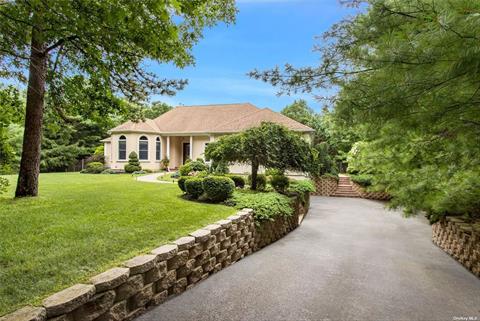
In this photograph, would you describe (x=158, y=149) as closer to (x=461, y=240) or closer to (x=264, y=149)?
(x=264, y=149)

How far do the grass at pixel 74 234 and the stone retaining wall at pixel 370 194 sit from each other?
47.7 ft

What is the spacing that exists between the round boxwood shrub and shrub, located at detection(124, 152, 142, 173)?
14.3 m

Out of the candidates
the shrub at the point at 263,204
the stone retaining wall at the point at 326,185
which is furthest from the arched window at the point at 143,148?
the shrub at the point at 263,204

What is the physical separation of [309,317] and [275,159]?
6.68 m

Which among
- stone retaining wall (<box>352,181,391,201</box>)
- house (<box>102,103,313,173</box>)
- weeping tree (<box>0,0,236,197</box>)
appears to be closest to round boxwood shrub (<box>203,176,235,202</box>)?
weeping tree (<box>0,0,236,197</box>)

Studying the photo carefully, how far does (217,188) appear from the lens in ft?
27.5

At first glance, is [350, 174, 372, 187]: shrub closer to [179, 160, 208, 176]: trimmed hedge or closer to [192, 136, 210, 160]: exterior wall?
[179, 160, 208, 176]: trimmed hedge

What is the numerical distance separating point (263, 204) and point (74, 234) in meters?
4.73

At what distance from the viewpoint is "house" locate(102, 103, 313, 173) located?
70.8ft

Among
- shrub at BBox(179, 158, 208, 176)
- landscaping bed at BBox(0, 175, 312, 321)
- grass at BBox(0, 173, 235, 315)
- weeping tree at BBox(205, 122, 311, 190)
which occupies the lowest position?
landscaping bed at BBox(0, 175, 312, 321)

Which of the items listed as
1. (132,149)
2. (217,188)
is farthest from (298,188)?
(132,149)

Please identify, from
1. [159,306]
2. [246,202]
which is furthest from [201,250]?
[246,202]

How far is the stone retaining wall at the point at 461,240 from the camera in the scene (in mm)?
6371

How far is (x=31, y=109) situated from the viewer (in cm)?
757
